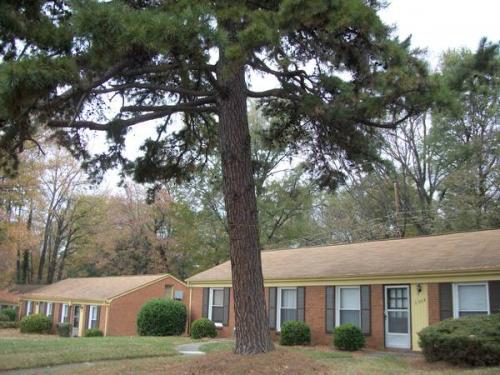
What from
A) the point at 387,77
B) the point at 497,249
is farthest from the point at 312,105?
the point at 497,249

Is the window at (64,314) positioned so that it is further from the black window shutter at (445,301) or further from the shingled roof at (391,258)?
the black window shutter at (445,301)

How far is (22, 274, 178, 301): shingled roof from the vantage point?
3128 cm

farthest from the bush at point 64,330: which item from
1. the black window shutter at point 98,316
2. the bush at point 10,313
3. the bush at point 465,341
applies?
the bush at point 465,341

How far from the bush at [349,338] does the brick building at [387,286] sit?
0.72 metres

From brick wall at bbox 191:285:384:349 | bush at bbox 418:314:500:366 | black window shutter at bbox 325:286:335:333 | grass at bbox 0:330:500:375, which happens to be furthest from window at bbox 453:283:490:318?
black window shutter at bbox 325:286:335:333

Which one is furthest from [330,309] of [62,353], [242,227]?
[242,227]

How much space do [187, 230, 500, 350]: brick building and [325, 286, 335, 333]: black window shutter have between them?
0.12 feet

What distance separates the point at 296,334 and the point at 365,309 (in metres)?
2.62

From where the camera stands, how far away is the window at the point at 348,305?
1803cm

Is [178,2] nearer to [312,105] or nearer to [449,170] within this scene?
[312,105]

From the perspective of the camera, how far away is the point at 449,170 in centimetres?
3195

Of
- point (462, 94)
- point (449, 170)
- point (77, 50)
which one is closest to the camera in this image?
point (77, 50)

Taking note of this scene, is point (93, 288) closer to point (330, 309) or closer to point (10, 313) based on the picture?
point (10, 313)

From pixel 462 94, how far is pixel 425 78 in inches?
60.8
